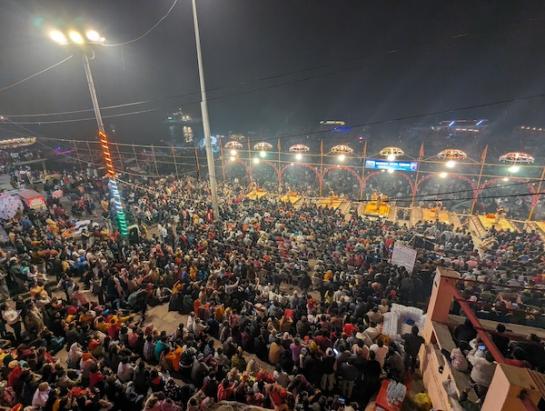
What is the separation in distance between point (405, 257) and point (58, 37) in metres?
16.5

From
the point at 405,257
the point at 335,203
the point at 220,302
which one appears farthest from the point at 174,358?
the point at 335,203

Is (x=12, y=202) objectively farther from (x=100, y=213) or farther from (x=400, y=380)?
(x=400, y=380)

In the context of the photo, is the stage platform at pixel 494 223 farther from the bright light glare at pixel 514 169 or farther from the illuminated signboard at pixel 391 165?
the illuminated signboard at pixel 391 165

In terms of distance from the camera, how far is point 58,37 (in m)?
11.9

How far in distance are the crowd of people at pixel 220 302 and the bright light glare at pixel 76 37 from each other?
8.72 m

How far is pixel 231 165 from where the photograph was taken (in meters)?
31.9

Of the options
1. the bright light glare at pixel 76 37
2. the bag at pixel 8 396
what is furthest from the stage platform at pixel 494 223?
the bright light glare at pixel 76 37

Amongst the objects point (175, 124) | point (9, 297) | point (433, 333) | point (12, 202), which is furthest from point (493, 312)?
point (175, 124)

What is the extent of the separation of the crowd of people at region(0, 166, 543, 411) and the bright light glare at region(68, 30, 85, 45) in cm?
872

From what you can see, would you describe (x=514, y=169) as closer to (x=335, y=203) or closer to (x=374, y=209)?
(x=374, y=209)

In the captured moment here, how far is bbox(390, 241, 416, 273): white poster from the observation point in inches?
448

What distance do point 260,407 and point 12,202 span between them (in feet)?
65.0

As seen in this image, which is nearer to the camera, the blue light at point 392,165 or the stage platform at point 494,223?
the stage platform at point 494,223

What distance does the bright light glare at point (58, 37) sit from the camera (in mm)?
11773
